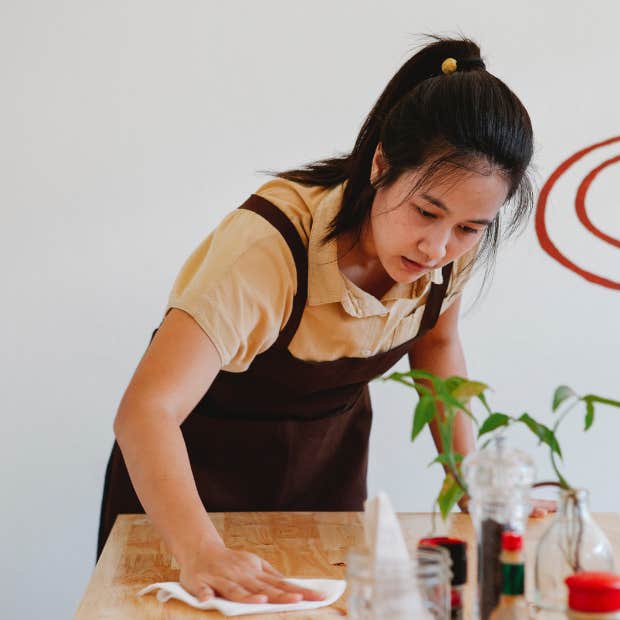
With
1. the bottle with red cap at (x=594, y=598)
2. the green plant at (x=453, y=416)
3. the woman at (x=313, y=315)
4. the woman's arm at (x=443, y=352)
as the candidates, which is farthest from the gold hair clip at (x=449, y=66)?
the bottle with red cap at (x=594, y=598)

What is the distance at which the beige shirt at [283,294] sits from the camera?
1260 mm

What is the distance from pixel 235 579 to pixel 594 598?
0.45 meters

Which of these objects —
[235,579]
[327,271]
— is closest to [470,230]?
[327,271]

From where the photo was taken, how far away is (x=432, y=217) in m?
1.31

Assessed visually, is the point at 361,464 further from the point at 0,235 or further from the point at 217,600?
the point at 0,235

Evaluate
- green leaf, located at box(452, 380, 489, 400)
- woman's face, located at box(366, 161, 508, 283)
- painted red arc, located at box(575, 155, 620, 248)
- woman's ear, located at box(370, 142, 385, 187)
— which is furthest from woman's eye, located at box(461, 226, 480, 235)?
painted red arc, located at box(575, 155, 620, 248)

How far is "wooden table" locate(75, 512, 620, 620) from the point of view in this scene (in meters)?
1.06

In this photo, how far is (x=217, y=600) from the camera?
3.43ft

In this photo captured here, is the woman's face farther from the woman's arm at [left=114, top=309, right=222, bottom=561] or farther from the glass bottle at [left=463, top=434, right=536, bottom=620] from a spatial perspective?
the glass bottle at [left=463, top=434, right=536, bottom=620]

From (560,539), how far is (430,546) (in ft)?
0.39

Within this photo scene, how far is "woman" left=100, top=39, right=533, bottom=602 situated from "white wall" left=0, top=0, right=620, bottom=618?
0.51m

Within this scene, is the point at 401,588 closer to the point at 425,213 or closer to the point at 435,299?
the point at 425,213

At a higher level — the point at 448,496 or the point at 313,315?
the point at 313,315

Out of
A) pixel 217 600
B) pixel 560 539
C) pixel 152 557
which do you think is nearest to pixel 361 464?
pixel 152 557
